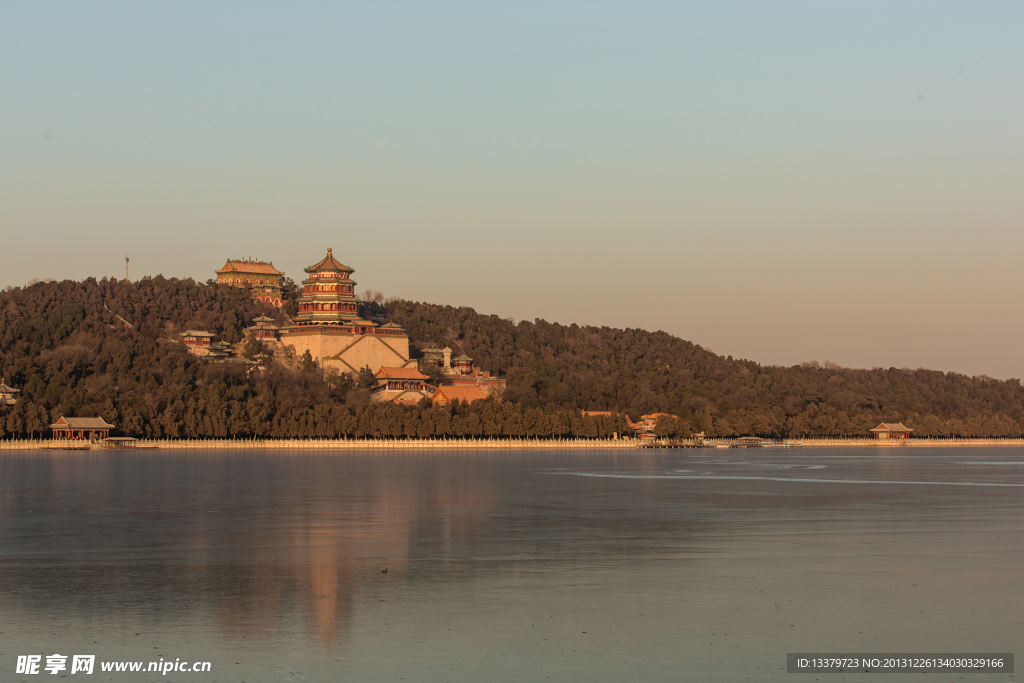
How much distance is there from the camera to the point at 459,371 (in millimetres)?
134250

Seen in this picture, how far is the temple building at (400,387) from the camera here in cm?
11956

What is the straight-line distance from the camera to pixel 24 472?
6038 centimetres

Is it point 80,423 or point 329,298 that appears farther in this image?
point 329,298

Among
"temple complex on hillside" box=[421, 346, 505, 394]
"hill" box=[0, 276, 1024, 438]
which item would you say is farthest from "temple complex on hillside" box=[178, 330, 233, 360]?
"temple complex on hillside" box=[421, 346, 505, 394]

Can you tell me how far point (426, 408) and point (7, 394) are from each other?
3714 cm

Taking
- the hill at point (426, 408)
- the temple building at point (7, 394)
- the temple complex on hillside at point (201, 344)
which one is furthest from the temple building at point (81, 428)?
the temple complex on hillside at point (201, 344)

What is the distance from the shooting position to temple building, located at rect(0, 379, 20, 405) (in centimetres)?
10694

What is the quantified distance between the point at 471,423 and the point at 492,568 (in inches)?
3486

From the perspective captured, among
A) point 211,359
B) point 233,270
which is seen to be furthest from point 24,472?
point 233,270

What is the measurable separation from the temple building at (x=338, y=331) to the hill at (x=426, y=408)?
3732 mm

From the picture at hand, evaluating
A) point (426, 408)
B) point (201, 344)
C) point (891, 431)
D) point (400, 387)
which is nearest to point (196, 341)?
point (201, 344)

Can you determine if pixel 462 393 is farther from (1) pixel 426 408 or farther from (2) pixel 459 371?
(2) pixel 459 371

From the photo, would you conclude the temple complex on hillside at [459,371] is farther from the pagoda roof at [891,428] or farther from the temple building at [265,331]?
the pagoda roof at [891,428]

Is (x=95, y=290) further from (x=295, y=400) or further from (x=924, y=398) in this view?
(x=924, y=398)
